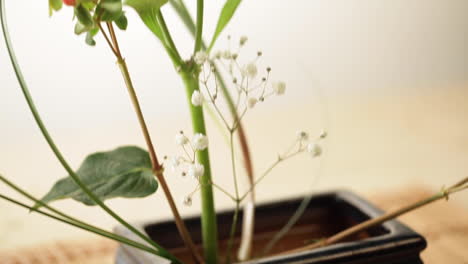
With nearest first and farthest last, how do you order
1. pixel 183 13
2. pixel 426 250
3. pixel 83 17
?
pixel 83 17, pixel 183 13, pixel 426 250

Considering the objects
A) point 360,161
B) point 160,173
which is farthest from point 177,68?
point 360,161

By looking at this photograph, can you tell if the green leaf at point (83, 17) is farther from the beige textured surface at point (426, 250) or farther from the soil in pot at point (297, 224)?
the beige textured surface at point (426, 250)

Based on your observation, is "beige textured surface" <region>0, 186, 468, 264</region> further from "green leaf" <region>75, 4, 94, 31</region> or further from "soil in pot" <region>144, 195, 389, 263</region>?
"green leaf" <region>75, 4, 94, 31</region>

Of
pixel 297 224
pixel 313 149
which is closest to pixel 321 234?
pixel 297 224

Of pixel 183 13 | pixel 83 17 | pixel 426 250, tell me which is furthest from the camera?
pixel 426 250

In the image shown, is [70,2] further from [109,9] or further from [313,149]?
[313,149]

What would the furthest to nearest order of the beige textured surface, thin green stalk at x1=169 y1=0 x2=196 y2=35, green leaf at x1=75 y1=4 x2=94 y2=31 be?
the beige textured surface
thin green stalk at x1=169 y1=0 x2=196 y2=35
green leaf at x1=75 y1=4 x2=94 y2=31

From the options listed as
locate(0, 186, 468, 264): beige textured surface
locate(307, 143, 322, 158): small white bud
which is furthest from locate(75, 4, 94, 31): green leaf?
locate(0, 186, 468, 264): beige textured surface
